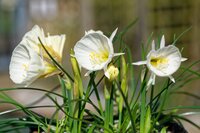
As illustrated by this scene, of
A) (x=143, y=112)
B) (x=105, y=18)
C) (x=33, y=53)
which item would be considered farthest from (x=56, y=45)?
(x=105, y=18)

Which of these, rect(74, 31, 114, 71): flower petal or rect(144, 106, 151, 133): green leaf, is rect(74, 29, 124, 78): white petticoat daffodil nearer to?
rect(74, 31, 114, 71): flower petal

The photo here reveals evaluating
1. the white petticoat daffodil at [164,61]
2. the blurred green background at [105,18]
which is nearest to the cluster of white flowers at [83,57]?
the white petticoat daffodil at [164,61]

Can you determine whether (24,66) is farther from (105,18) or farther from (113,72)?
(105,18)

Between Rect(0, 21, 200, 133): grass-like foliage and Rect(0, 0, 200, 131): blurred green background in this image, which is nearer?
Rect(0, 21, 200, 133): grass-like foliage

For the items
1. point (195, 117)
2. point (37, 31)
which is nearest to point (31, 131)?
point (37, 31)

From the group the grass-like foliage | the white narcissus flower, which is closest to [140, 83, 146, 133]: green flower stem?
the grass-like foliage

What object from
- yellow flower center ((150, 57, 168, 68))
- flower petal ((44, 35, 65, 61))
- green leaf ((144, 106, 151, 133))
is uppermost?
flower petal ((44, 35, 65, 61))

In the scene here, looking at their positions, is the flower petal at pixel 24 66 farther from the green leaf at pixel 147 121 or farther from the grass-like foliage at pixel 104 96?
the green leaf at pixel 147 121
